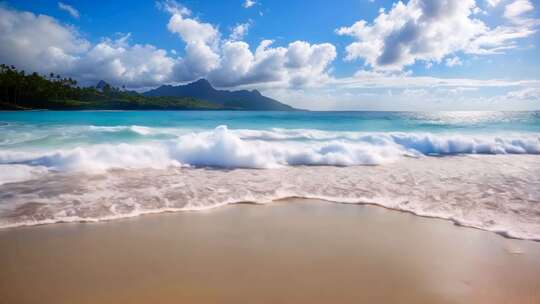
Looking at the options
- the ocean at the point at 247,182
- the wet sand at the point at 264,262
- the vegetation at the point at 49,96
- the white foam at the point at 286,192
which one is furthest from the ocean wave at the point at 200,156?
the vegetation at the point at 49,96

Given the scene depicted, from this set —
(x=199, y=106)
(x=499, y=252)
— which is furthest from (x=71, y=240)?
(x=199, y=106)

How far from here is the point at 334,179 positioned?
27.1 ft

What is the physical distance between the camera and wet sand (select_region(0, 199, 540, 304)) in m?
3.03

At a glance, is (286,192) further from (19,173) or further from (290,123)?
(290,123)

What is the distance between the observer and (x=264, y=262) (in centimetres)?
363

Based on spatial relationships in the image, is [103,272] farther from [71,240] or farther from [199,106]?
[199,106]

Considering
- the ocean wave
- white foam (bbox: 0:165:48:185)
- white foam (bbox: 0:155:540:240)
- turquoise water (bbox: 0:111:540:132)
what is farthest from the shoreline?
turquoise water (bbox: 0:111:540:132)

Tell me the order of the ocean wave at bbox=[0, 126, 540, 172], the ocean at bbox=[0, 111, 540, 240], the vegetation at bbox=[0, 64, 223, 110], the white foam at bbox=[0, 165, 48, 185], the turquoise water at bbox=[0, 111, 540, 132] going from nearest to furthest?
the ocean at bbox=[0, 111, 540, 240] < the white foam at bbox=[0, 165, 48, 185] < the ocean wave at bbox=[0, 126, 540, 172] < the turquoise water at bbox=[0, 111, 540, 132] < the vegetation at bbox=[0, 64, 223, 110]

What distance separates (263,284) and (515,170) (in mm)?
10586

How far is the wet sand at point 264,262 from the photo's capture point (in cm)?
303

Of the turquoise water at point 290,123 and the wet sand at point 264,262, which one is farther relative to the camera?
the turquoise water at point 290,123

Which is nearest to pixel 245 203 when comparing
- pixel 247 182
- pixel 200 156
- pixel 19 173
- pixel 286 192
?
pixel 286 192

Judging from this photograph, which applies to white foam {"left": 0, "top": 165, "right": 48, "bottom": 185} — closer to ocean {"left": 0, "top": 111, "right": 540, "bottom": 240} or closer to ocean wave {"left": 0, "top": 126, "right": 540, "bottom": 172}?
ocean {"left": 0, "top": 111, "right": 540, "bottom": 240}

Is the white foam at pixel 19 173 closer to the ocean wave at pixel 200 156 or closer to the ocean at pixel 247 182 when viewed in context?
the ocean at pixel 247 182
